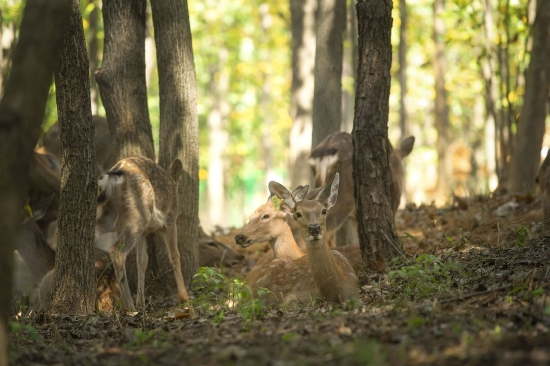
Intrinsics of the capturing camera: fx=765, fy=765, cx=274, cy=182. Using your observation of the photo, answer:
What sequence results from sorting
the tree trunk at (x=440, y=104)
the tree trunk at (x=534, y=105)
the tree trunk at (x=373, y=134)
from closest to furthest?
the tree trunk at (x=373, y=134), the tree trunk at (x=534, y=105), the tree trunk at (x=440, y=104)

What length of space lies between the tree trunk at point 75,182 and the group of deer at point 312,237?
1.98m

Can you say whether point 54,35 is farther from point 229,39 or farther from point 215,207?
point 215,207

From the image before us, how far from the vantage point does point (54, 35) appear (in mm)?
4578

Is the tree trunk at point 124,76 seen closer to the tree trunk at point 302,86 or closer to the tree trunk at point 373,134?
the tree trunk at point 373,134

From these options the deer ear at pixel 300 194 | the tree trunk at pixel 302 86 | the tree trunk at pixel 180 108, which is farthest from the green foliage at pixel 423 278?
the tree trunk at pixel 302 86

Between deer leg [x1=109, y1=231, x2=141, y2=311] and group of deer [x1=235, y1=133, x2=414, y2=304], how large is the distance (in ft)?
4.32

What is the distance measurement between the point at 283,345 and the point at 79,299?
9.55ft

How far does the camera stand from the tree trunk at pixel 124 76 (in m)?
9.00

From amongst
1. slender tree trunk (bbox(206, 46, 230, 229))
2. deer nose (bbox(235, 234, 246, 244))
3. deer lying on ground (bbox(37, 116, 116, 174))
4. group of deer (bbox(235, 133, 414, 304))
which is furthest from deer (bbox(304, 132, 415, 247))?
slender tree trunk (bbox(206, 46, 230, 229))

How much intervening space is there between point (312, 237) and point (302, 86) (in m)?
7.19

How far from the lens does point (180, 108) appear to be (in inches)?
363

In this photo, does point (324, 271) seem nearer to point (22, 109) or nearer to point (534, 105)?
point (22, 109)

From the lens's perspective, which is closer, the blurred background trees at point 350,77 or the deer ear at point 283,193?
the deer ear at point 283,193

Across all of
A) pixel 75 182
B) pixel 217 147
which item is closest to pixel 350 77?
pixel 217 147
